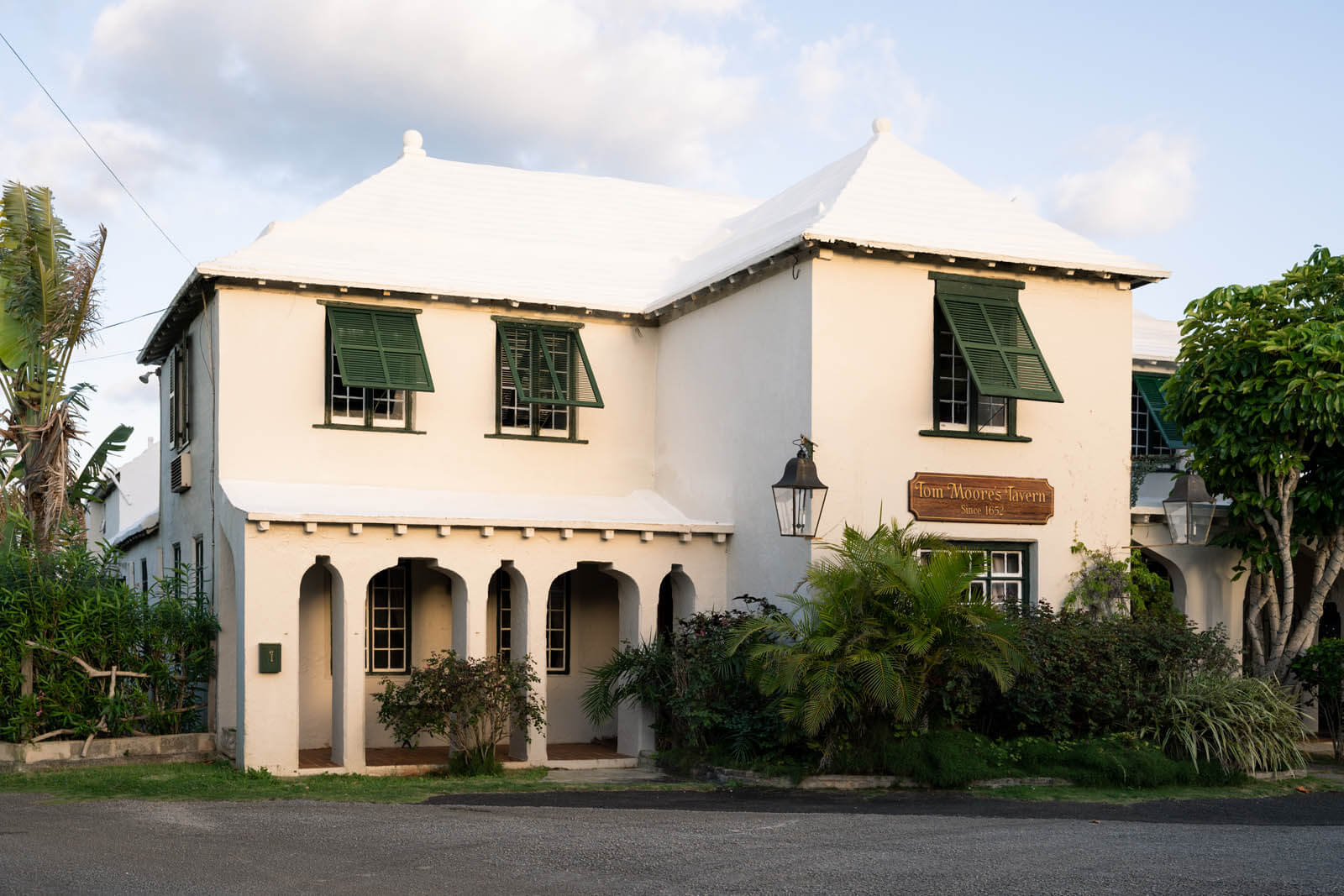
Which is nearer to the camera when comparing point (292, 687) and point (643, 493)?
point (292, 687)

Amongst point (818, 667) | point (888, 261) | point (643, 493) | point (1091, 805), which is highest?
point (888, 261)

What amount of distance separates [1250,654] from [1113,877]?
32.8ft

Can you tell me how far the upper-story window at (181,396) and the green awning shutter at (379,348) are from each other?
2.81 meters

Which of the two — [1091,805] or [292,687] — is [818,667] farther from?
[292,687]

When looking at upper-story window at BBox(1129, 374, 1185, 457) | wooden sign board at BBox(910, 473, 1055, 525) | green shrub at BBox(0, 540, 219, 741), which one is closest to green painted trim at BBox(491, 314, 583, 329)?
wooden sign board at BBox(910, 473, 1055, 525)

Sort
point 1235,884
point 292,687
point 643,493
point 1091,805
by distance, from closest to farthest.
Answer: point 1235,884 < point 1091,805 < point 292,687 < point 643,493

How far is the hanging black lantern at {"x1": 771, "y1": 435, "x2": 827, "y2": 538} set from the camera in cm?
1444

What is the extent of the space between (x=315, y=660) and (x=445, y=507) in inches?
111

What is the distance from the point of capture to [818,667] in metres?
13.4

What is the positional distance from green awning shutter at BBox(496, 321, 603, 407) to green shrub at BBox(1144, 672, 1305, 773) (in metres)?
7.61

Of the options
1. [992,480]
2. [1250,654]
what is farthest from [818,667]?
[1250,654]

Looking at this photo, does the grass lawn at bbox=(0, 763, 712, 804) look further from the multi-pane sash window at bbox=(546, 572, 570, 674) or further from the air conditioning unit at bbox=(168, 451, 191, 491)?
the air conditioning unit at bbox=(168, 451, 191, 491)

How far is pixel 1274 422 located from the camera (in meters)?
16.3

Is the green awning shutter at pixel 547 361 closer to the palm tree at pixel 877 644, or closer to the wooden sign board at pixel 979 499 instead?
the wooden sign board at pixel 979 499
